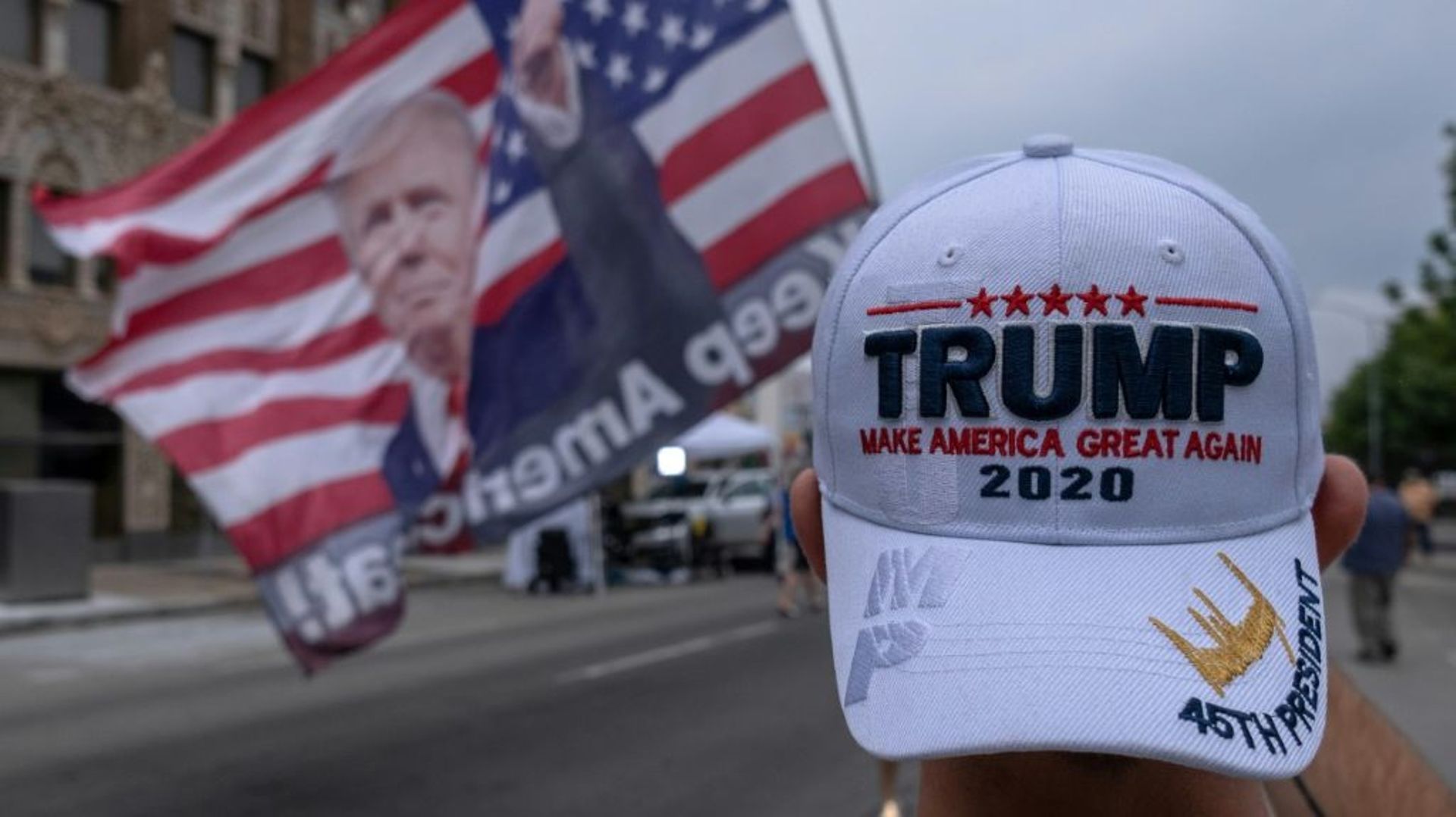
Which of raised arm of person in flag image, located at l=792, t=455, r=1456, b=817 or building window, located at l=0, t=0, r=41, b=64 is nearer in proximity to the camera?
raised arm of person in flag image, located at l=792, t=455, r=1456, b=817

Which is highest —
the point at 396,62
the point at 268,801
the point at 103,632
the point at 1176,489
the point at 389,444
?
the point at 396,62

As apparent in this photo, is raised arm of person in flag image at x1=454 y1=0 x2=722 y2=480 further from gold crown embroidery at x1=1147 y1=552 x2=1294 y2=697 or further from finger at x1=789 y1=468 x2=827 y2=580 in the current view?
gold crown embroidery at x1=1147 y1=552 x2=1294 y2=697

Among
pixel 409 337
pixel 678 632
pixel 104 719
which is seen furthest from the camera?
pixel 678 632

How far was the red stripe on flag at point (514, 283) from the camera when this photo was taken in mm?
5746

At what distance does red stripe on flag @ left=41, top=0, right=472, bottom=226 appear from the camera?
6.20 meters

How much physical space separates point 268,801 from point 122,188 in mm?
2959

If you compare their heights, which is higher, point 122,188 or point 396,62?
point 396,62

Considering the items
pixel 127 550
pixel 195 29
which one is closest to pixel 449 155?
pixel 127 550

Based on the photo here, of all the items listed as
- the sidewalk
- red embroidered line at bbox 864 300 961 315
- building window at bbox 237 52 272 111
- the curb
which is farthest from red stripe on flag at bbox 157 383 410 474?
building window at bbox 237 52 272 111

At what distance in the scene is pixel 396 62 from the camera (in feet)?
20.4

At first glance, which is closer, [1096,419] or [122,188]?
[1096,419]

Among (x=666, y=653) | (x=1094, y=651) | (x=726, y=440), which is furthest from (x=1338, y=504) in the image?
(x=726, y=440)

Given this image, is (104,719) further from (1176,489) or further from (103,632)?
(1176,489)

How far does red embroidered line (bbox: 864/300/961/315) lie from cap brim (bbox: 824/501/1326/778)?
23 cm
